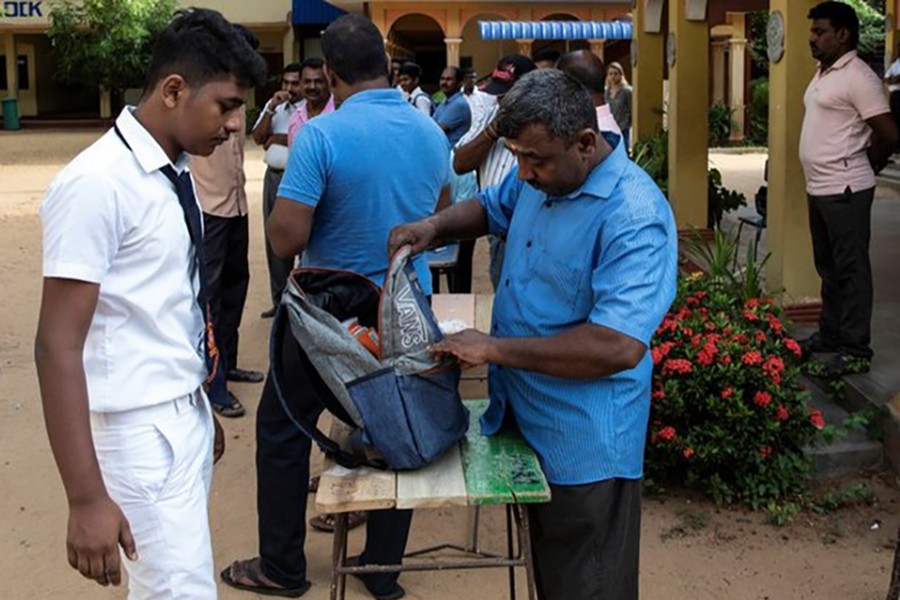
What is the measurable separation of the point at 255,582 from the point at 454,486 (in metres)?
1.67

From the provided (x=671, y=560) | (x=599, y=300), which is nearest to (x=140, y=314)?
(x=599, y=300)

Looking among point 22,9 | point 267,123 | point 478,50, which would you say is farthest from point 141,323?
point 22,9

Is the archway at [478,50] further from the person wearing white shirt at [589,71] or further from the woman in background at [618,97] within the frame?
the person wearing white shirt at [589,71]

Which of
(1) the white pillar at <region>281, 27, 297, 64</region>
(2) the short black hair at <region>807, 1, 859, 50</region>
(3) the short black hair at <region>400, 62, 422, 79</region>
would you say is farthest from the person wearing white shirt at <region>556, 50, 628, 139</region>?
(1) the white pillar at <region>281, 27, 297, 64</region>

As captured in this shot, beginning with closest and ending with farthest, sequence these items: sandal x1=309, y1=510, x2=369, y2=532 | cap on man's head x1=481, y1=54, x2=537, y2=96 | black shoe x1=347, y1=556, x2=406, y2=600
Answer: black shoe x1=347, y1=556, x2=406, y2=600 < sandal x1=309, y1=510, x2=369, y2=532 < cap on man's head x1=481, y1=54, x2=537, y2=96

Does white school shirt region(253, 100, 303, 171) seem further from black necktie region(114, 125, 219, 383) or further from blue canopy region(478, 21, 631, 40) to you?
blue canopy region(478, 21, 631, 40)

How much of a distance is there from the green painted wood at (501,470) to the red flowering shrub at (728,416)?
1836 mm

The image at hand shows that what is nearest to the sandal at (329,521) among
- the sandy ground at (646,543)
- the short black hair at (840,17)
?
the sandy ground at (646,543)

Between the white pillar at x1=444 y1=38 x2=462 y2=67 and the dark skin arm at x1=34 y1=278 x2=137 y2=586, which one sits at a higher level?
the white pillar at x1=444 y1=38 x2=462 y2=67

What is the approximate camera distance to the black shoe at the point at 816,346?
5.27 meters

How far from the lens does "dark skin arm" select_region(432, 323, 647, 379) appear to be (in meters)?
2.27

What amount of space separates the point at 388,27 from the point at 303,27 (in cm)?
842

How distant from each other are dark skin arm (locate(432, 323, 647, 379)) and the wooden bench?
0.25 m

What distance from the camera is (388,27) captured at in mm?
24047
